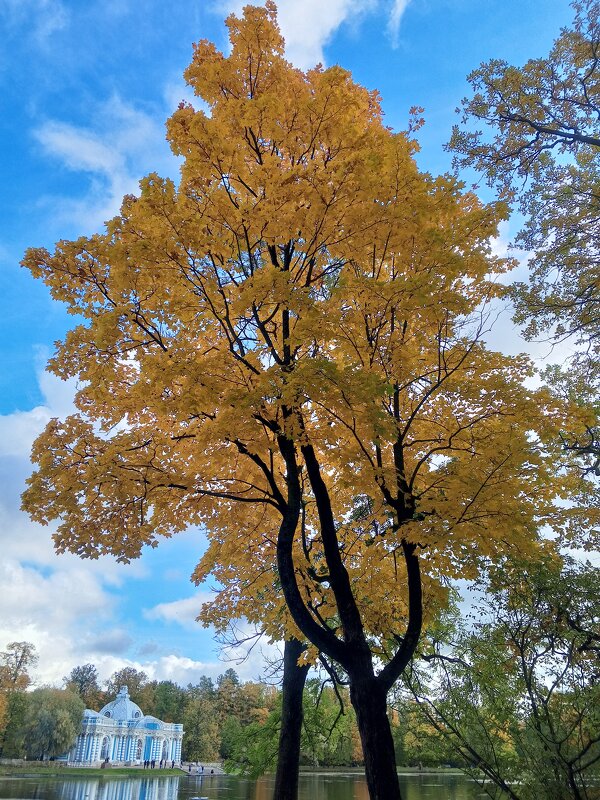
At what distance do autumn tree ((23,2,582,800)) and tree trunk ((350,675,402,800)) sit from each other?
2cm

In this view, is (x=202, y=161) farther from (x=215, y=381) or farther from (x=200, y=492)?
(x=200, y=492)

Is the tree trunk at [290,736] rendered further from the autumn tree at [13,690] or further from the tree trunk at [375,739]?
the autumn tree at [13,690]

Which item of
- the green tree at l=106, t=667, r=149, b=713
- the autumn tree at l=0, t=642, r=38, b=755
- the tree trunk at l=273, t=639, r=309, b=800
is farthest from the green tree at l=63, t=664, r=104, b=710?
the tree trunk at l=273, t=639, r=309, b=800

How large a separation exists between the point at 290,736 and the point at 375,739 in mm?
4958

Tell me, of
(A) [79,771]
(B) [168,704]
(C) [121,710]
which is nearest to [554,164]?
(A) [79,771]

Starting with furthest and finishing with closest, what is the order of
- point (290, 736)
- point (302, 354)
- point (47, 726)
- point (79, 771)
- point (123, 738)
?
point (123, 738)
point (79, 771)
point (47, 726)
point (290, 736)
point (302, 354)

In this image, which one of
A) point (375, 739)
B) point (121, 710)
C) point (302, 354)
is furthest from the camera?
point (121, 710)

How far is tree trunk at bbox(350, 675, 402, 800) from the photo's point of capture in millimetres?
4574

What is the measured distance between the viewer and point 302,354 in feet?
19.9

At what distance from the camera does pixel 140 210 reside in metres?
4.82

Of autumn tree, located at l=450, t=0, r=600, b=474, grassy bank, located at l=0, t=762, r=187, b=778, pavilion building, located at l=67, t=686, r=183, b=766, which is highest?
autumn tree, located at l=450, t=0, r=600, b=474

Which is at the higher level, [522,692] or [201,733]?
[522,692]

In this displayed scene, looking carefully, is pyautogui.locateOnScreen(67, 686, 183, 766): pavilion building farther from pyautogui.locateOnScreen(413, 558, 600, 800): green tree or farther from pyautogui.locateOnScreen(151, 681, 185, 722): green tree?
pyautogui.locateOnScreen(413, 558, 600, 800): green tree

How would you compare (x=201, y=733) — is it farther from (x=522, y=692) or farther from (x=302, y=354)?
(x=302, y=354)
